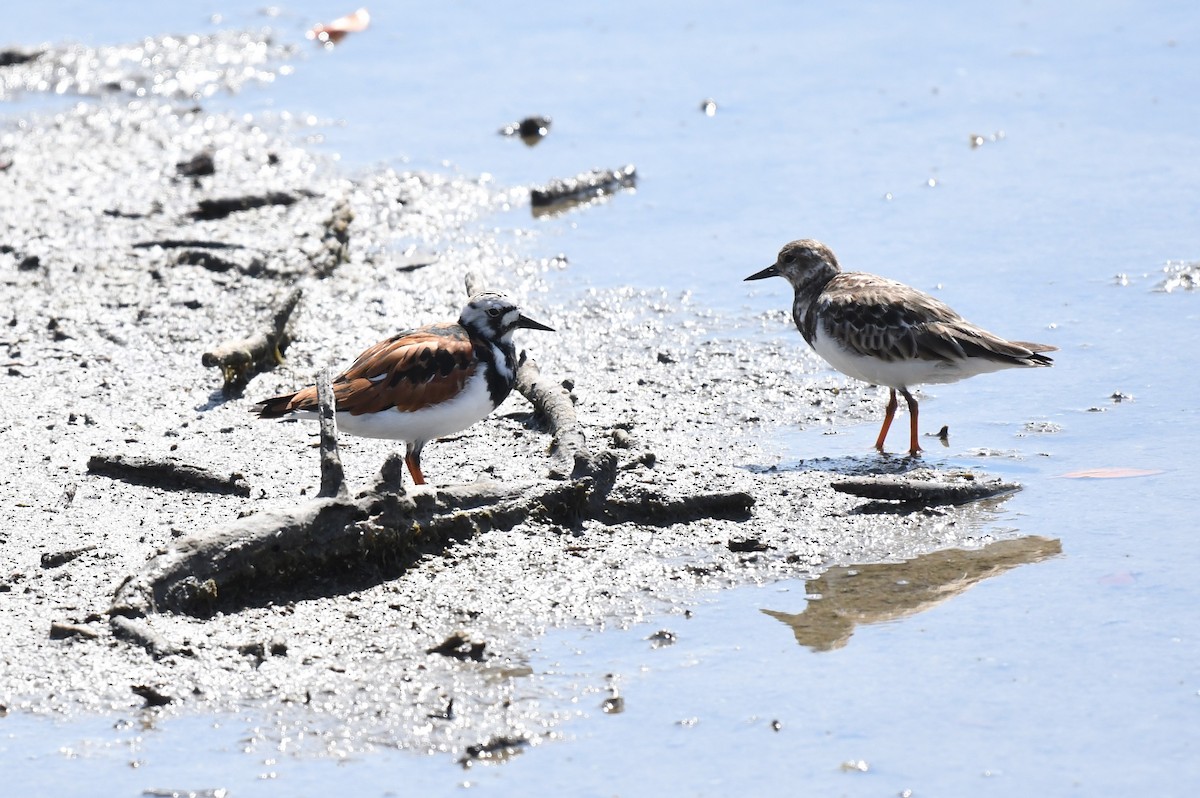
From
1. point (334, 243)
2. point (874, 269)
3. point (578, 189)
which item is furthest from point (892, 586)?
point (578, 189)

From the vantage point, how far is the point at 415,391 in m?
6.49

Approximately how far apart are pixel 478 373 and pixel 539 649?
1.66m

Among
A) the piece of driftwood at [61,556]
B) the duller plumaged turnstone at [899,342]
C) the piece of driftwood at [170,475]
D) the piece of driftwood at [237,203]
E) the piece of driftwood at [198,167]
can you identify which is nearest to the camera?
the piece of driftwood at [61,556]

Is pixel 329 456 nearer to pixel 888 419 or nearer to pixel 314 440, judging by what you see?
pixel 314 440

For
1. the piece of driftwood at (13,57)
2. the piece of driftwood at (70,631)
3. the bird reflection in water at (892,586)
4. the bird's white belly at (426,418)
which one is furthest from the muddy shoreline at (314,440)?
the piece of driftwood at (13,57)

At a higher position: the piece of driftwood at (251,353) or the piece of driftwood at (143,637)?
the piece of driftwood at (251,353)

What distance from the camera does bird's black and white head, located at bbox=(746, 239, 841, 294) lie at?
8.20 meters

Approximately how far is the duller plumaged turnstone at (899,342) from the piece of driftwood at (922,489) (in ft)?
1.91

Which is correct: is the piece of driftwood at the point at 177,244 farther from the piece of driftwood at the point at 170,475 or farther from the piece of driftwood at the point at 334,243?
the piece of driftwood at the point at 170,475

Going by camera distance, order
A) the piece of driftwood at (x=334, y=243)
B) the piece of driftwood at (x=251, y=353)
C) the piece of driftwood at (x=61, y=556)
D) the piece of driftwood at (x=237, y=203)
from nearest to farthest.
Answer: the piece of driftwood at (x=61, y=556) < the piece of driftwood at (x=251, y=353) < the piece of driftwood at (x=334, y=243) < the piece of driftwood at (x=237, y=203)

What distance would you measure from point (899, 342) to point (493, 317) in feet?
6.24

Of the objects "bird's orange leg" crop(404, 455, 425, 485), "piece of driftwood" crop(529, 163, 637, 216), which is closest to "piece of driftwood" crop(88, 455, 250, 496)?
"bird's orange leg" crop(404, 455, 425, 485)

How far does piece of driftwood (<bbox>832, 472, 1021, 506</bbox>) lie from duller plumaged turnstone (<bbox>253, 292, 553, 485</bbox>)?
1583 millimetres

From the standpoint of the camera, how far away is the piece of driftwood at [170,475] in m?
6.56
